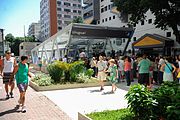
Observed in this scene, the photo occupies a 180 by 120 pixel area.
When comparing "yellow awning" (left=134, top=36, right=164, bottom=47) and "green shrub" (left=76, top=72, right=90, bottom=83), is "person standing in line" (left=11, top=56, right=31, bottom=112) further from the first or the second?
"yellow awning" (left=134, top=36, right=164, bottom=47)

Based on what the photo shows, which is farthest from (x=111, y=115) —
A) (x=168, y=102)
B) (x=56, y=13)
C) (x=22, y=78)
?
(x=56, y=13)

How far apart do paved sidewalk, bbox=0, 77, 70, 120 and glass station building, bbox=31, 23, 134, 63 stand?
10.4m

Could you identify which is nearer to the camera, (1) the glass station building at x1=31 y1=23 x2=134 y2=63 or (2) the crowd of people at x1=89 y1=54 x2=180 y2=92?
(2) the crowd of people at x1=89 y1=54 x2=180 y2=92

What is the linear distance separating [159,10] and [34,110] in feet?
61.7

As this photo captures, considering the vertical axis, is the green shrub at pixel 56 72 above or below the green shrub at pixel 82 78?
above

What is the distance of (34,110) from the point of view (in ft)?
27.8

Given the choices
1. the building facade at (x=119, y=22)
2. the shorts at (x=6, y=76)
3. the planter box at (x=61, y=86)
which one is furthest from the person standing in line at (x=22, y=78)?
the building facade at (x=119, y=22)

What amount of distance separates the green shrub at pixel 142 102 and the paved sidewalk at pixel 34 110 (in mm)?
2760

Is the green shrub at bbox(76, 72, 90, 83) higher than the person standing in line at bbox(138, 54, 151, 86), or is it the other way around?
the person standing in line at bbox(138, 54, 151, 86)

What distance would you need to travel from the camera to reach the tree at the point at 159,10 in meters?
23.0

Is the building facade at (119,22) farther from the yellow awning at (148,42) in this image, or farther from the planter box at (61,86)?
the planter box at (61,86)

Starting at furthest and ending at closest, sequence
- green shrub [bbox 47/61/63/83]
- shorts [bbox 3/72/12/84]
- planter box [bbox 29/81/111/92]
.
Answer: green shrub [bbox 47/61/63/83], planter box [bbox 29/81/111/92], shorts [bbox 3/72/12/84]

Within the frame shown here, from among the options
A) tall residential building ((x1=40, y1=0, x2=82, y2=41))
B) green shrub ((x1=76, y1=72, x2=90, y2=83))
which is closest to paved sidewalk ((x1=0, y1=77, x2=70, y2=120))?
green shrub ((x1=76, y1=72, x2=90, y2=83))

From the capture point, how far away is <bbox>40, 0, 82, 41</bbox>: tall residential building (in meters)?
96.7
